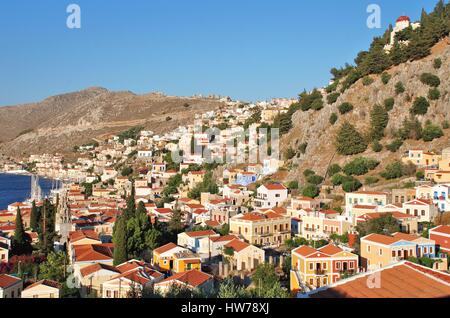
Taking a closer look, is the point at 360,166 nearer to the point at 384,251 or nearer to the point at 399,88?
the point at 399,88

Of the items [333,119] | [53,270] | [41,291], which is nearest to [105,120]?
[333,119]

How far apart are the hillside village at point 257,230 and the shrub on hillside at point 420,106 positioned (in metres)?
0.09

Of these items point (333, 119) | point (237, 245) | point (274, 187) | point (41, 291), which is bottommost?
point (237, 245)

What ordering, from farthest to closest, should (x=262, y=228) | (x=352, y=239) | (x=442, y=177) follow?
(x=442, y=177) < (x=262, y=228) < (x=352, y=239)

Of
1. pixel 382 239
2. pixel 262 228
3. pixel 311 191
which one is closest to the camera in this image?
pixel 382 239

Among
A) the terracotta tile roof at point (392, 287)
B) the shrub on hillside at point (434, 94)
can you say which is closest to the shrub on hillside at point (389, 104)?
the shrub on hillside at point (434, 94)

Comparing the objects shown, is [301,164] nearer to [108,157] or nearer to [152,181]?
[152,181]

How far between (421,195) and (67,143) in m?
78.6

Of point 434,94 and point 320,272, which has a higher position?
point 434,94

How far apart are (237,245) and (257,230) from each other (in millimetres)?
2743

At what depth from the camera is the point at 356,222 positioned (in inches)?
869

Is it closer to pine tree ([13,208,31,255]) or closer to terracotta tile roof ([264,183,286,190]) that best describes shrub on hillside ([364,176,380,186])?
terracotta tile roof ([264,183,286,190])

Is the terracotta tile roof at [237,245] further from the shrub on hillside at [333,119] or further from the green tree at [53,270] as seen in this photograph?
the shrub on hillside at [333,119]

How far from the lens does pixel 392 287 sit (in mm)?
7355
